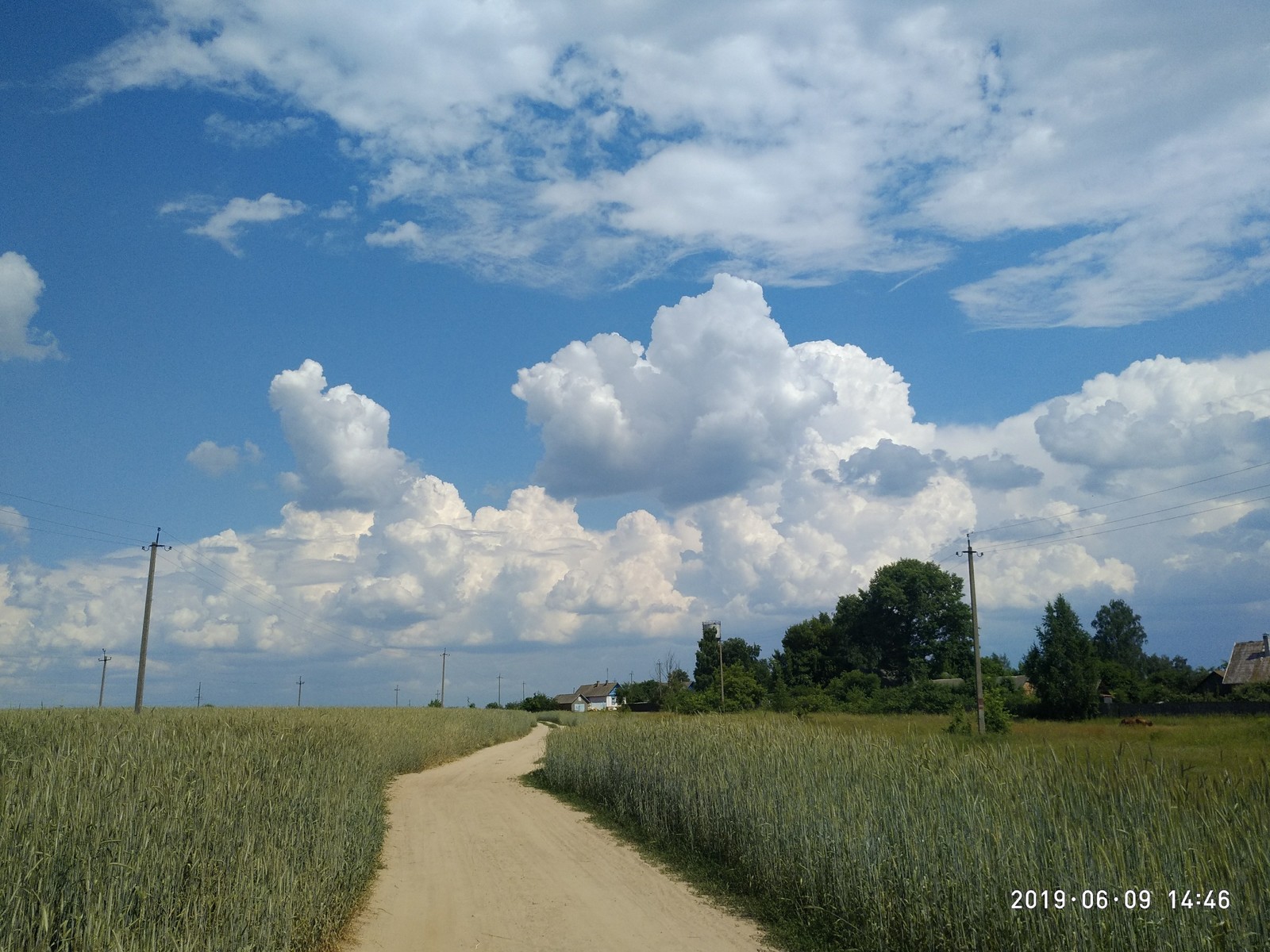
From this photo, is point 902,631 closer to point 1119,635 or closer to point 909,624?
point 909,624

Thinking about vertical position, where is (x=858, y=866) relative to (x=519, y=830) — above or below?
above

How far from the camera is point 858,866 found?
8.16 metres

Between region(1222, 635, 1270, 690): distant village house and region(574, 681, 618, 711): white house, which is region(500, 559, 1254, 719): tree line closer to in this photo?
region(1222, 635, 1270, 690): distant village house

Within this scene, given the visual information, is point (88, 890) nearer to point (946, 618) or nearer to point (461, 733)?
point (461, 733)

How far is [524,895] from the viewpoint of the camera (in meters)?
10.3

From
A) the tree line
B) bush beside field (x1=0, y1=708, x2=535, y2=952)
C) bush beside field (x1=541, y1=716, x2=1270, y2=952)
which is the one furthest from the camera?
the tree line

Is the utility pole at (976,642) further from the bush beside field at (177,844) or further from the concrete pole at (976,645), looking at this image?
the bush beside field at (177,844)

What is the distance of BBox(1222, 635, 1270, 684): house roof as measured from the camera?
56.0 meters

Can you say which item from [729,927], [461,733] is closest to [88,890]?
[729,927]

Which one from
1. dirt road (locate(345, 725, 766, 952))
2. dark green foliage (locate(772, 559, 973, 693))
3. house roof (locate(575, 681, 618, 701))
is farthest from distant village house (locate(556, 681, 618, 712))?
dirt road (locate(345, 725, 766, 952))

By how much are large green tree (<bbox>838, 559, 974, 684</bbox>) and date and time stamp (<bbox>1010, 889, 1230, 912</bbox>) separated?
251ft

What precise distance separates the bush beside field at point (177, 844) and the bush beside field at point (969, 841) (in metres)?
4.88

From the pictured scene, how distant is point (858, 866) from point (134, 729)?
10072mm

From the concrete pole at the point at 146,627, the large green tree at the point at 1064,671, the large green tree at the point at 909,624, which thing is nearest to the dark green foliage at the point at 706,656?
the large green tree at the point at 909,624
